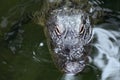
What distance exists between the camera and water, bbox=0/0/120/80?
4.08m

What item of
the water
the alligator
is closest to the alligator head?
the alligator

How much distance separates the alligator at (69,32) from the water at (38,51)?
11cm

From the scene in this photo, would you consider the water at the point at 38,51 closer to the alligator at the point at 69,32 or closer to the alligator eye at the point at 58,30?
the alligator at the point at 69,32

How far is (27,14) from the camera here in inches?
186

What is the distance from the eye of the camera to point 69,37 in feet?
13.1

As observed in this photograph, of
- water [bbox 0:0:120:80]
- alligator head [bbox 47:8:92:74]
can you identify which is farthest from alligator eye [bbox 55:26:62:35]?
water [bbox 0:0:120:80]

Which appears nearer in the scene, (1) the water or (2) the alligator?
(2) the alligator

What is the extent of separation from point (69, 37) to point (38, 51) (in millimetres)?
503

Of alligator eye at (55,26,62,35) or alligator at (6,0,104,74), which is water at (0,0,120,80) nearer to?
alligator at (6,0,104,74)

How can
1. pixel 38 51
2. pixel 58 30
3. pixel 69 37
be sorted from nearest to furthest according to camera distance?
pixel 69 37, pixel 58 30, pixel 38 51

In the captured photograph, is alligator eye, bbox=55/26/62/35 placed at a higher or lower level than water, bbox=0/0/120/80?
higher

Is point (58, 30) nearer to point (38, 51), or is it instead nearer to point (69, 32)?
point (69, 32)

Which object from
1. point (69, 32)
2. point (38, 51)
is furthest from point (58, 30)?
point (38, 51)

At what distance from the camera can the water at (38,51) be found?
4.08m
